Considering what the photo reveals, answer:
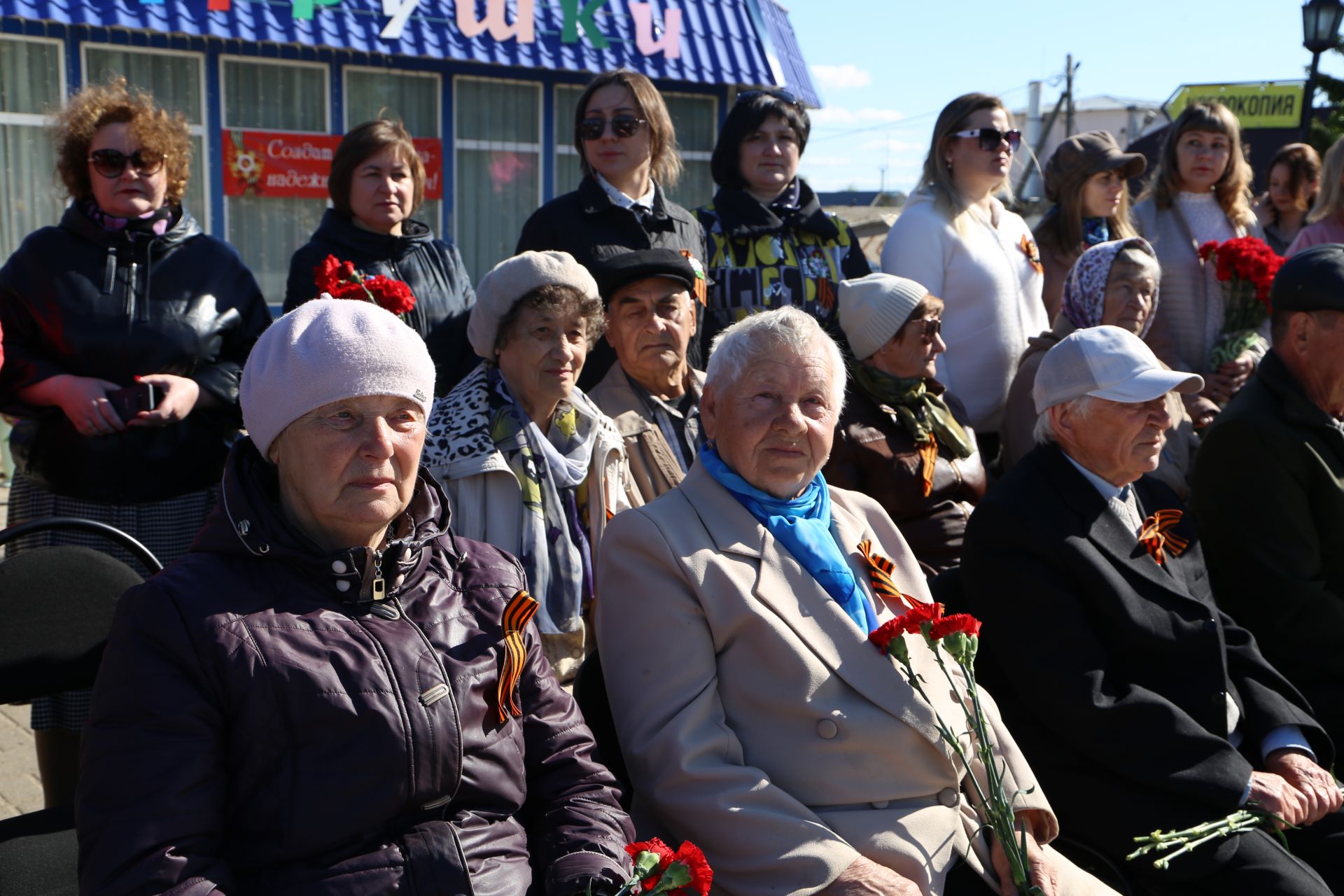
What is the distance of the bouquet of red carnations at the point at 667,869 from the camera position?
6.21 ft

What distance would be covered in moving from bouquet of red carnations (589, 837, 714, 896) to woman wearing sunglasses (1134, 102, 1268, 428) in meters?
4.23

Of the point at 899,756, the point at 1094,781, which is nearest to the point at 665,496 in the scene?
the point at 899,756

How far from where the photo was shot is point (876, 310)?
160 inches

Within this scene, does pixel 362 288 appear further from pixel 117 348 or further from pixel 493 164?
pixel 493 164

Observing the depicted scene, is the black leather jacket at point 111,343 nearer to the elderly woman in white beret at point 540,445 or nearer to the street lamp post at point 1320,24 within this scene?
the elderly woman in white beret at point 540,445

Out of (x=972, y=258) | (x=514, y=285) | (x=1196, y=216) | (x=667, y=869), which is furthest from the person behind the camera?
(x=1196, y=216)

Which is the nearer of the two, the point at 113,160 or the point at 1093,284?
the point at 113,160

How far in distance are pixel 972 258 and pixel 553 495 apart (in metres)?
2.46

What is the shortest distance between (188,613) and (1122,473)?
242cm

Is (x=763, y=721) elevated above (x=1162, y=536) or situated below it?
below

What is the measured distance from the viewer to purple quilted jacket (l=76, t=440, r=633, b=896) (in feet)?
6.38

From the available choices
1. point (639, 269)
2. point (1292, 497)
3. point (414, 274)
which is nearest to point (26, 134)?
point (414, 274)

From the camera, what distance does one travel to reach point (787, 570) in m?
2.73

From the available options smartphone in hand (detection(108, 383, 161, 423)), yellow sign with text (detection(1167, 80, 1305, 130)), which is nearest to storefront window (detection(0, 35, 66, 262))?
smartphone in hand (detection(108, 383, 161, 423))
